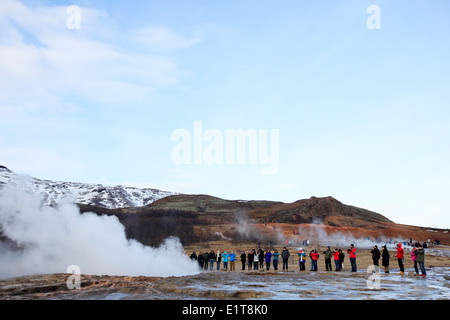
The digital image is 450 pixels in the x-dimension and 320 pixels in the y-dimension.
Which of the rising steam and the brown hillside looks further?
the brown hillside

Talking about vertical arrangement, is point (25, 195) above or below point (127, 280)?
above

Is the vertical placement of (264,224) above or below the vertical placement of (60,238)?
below

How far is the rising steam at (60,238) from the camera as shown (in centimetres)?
2522

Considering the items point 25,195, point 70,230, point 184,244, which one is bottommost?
Result: point 184,244

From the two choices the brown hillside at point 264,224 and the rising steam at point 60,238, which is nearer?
the rising steam at point 60,238

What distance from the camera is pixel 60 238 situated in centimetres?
2591

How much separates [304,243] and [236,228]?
64.7 feet

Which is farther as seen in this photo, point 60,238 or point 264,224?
point 264,224

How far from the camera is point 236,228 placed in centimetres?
7575

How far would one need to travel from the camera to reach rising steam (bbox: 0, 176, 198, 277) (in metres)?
25.2
